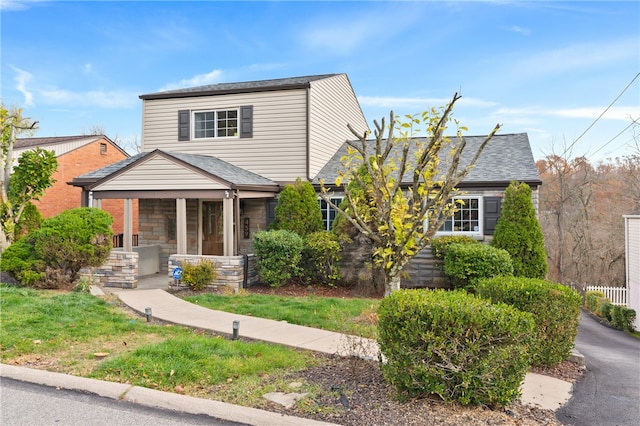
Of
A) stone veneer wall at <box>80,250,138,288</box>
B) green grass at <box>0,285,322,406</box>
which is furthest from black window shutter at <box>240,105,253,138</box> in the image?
green grass at <box>0,285,322,406</box>

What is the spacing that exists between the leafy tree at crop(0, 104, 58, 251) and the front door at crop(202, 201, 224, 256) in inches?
177

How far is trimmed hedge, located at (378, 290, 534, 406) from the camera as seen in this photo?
13.2 ft

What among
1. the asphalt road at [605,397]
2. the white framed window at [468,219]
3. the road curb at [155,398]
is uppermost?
the white framed window at [468,219]

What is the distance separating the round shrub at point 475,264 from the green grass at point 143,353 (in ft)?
20.5

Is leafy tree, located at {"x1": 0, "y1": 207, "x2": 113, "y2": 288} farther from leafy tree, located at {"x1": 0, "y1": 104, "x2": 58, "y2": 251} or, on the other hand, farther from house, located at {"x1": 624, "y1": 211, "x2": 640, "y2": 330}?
house, located at {"x1": 624, "y1": 211, "x2": 640, "y2": 330}

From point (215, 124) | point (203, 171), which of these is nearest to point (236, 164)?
point (215, 124)

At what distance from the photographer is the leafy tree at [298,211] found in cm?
1267

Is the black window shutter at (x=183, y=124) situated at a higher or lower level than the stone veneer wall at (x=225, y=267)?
higher

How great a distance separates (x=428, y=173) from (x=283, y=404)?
408 cm

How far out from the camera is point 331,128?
16.0m

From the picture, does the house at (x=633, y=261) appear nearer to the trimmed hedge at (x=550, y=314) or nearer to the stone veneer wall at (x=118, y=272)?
the trimmed hedge at (x=550, y=314)

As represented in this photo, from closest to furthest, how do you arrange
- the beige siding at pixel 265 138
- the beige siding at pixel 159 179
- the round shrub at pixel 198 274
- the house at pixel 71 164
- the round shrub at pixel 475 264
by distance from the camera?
the round shrub at pixel 475 264, the round shrub at pixel 198 274, the beige siding at pixel 159 179, the beige siding at pixel 265 138, the house at pixel 71 164

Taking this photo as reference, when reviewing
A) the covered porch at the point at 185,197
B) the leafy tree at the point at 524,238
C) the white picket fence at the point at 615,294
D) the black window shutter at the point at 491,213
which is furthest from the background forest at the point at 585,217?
the covered porch at the point at 185,197

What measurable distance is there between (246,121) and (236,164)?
141 cm
